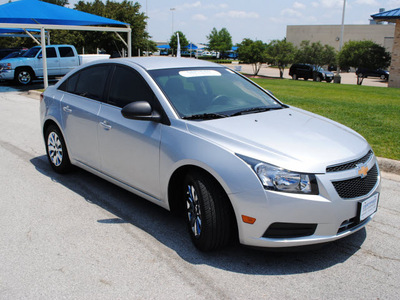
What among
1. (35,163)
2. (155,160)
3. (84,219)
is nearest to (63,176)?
(35,163)

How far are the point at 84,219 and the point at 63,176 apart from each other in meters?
1.67

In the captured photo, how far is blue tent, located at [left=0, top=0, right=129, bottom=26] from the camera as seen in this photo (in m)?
18.0

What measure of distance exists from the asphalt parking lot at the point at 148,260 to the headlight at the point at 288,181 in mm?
709

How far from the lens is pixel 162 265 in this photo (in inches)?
131

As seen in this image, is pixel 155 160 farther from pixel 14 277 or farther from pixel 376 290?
pixel 376 290

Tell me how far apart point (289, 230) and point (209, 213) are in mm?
644

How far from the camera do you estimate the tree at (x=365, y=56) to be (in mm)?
39750

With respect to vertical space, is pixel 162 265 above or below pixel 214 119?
below

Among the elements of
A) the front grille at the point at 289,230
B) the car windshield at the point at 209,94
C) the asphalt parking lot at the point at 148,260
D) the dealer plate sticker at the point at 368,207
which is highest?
the car windshield at the point at 209,94

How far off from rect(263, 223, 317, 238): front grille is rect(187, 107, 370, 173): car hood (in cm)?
43

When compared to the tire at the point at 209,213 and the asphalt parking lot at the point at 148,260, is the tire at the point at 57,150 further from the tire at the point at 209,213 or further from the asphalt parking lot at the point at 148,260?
the tire at the point at 209,213

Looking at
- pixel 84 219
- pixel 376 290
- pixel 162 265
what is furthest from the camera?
pixel 84 219

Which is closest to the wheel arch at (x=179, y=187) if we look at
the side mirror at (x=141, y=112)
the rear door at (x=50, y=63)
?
→ the side mirror at (x=141, y=112)

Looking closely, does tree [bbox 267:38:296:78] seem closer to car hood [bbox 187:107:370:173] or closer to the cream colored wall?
the cream colored wall
